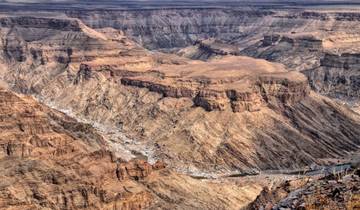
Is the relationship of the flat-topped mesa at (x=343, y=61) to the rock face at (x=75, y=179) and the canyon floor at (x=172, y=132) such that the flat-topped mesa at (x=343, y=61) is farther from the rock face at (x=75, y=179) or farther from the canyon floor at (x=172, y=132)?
the rock face at (x=75, y=179)

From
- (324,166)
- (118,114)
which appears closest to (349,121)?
(324,166)

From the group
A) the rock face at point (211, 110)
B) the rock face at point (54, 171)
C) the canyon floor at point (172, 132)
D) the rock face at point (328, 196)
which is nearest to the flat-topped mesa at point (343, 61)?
the canyon floor at point (172, 132)

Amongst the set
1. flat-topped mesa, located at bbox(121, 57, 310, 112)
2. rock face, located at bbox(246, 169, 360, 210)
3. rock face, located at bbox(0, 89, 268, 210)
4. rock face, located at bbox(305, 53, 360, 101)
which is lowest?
rock face, located at bbox(305, 53, 360, 101)

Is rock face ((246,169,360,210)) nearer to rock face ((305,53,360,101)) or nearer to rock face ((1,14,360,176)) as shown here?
rock face ((1,14,360,176))

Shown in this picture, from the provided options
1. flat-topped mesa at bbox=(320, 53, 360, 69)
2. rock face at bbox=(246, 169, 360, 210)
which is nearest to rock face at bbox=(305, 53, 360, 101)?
flat-topped mesa at bbox=(320, 53, 360, 69)

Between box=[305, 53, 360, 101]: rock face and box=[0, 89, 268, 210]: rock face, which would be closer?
box=[0, 89, 268, 210]: rock face

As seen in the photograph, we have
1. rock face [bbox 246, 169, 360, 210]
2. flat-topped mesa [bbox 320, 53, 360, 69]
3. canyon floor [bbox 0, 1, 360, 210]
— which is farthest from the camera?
flat-topped mesa [bbox 320, 53, 360, 69]

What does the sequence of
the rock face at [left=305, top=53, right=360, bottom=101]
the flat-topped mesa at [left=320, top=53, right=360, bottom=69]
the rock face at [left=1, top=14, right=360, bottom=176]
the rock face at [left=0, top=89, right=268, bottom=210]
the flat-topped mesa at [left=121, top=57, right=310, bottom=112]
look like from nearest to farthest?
the rock face at [left=0, top=89, right=268, bottom=210] → the rock face at [left=1, top=14, right=360, bottom=176] → the flat-topped mesa at [left=121, top=57, right=310, bottom=112] → the rock face at [left=305, top=53, right=360, bottom=101] → the flat-topped mesa at [left=320, top=53, right=360, bottom=69]
